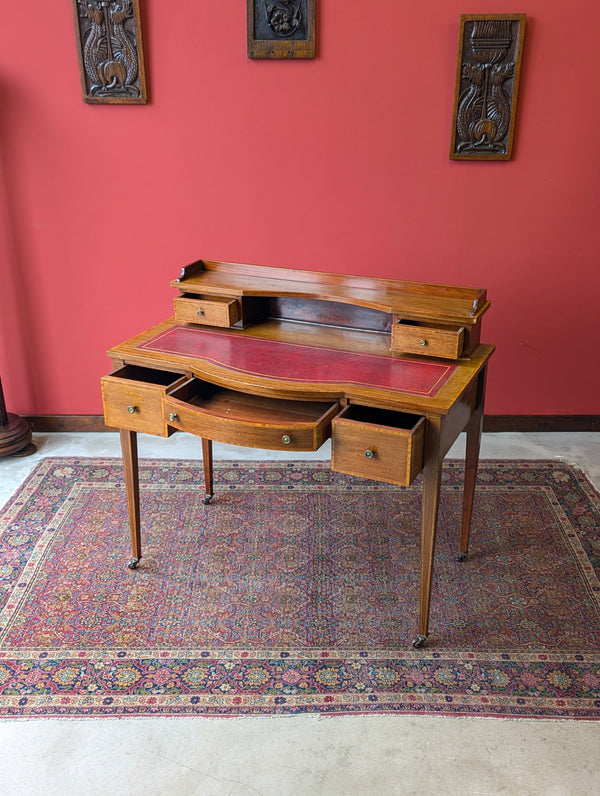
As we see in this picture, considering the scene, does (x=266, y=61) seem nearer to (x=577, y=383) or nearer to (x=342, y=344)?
(x=342, y=344)

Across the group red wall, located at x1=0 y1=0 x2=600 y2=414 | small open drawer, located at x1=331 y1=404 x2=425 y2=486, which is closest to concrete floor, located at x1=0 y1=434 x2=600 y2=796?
small open drawer, located at x1=331 y1=404 x2=425 y2=486

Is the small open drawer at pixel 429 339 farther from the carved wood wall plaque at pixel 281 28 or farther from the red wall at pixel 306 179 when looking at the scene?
the carved wood wall plaque at pixel 281 28

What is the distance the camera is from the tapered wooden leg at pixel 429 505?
229 centimetres

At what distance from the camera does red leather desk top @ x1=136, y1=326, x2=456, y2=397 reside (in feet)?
7.97

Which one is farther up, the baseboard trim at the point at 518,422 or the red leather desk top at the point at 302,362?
A: the red leather desk top at the point at 302,362

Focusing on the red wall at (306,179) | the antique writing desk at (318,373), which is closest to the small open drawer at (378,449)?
the antique writing desk at (318,373)

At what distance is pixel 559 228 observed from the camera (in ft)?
12.0

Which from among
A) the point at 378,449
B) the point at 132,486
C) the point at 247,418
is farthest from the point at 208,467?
the point at 378,449

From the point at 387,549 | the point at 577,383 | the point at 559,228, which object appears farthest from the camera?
the point at 577,383

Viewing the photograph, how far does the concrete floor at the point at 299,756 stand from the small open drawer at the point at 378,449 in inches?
28.7

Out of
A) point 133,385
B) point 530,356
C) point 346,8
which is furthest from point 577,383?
point 133,385

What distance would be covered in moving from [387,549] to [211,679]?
94cm

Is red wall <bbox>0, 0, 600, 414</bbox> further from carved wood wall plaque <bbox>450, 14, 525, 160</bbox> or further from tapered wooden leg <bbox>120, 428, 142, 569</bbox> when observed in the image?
tapered wooden leg <bbox>120, 428, 142, 569</bbox>

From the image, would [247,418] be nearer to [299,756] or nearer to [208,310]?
[208,310]
